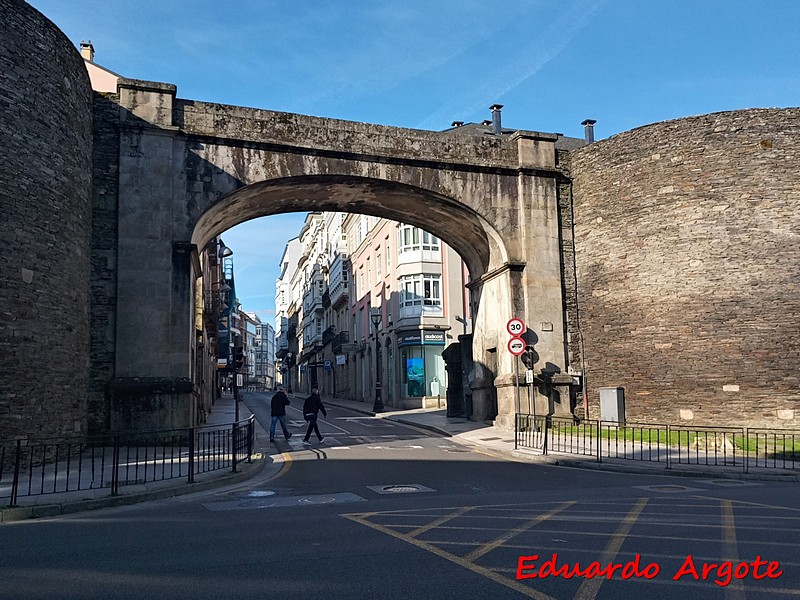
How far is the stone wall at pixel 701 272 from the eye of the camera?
786 inches

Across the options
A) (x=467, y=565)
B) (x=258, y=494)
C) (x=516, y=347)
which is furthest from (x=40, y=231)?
(x=467, y=565)

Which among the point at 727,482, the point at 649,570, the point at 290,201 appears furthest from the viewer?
the point at 290,201

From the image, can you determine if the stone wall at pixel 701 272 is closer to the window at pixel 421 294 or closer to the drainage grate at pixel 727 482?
the drainage grate at pixel 727 482

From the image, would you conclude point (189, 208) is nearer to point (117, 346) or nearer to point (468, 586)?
point (117, 346)

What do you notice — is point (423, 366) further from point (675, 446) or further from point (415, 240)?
point (675, 446)

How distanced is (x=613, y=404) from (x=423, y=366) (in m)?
19.4

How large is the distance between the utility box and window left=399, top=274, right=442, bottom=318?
744 inches

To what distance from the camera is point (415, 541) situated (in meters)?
6.98

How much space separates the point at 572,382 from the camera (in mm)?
21828

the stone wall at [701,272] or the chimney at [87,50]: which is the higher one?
the chimney at [87,50]

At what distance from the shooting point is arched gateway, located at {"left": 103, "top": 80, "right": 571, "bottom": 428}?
1809 centimetres

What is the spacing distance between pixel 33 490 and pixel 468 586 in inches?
326

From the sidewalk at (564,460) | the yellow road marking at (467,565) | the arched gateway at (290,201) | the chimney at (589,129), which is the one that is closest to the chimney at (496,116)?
the chimney at (589,129)

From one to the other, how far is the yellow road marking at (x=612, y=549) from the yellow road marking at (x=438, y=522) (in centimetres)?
190
